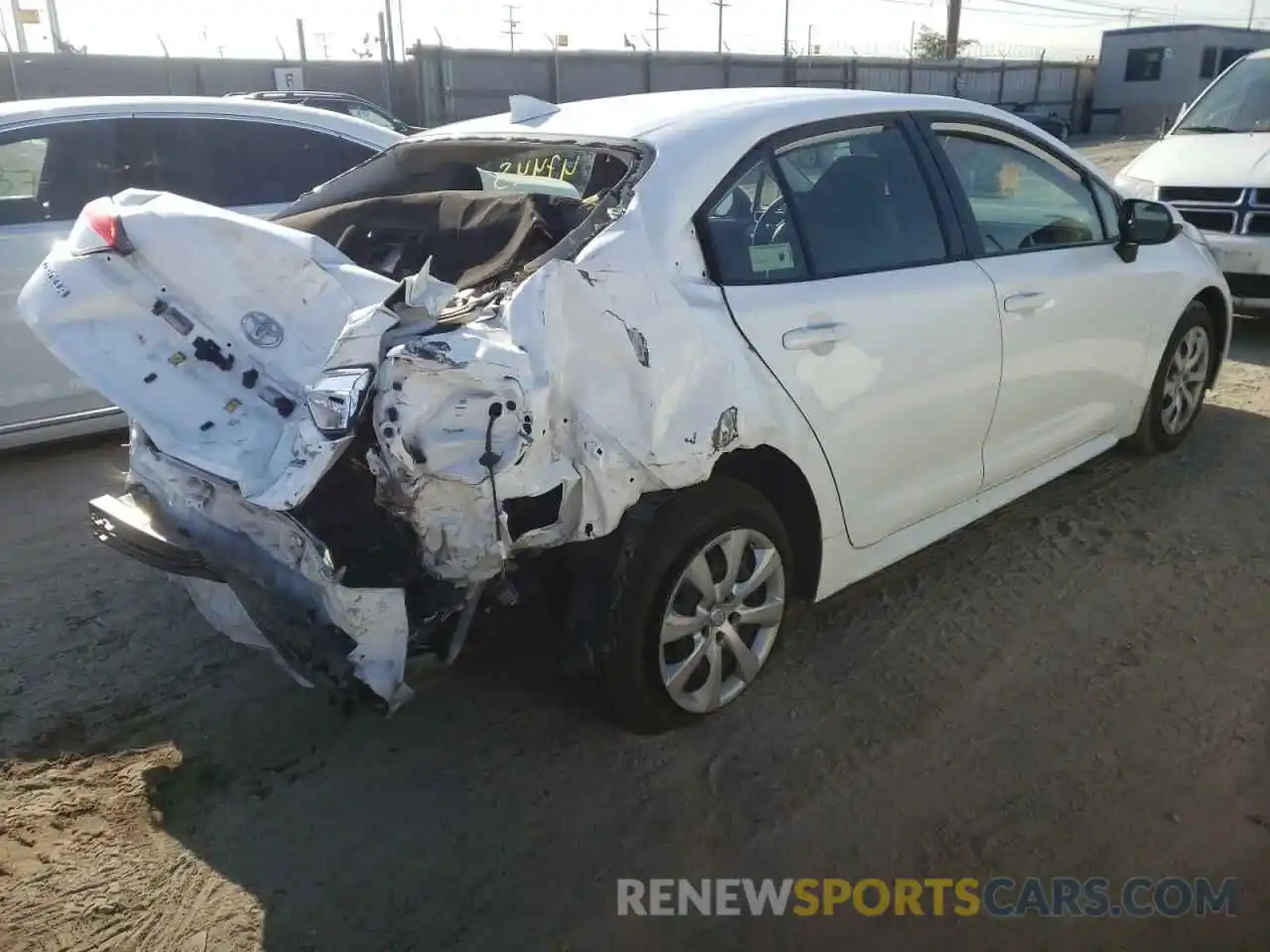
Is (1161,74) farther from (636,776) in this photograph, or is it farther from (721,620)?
(636,776)

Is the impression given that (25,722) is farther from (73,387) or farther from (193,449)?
(73,387)

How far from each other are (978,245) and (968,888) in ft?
7.28

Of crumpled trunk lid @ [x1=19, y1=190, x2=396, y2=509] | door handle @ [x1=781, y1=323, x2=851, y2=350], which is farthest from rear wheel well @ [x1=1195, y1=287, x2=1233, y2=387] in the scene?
crumpled trunk lid @ [x1=19, y1=190, x2=396, y2=509]

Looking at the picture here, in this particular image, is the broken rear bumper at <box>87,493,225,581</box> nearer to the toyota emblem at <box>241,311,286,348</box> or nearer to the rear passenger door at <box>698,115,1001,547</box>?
the toyota emblem at <box>241,311,286,348</box>

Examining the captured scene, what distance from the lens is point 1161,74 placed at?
34.9m

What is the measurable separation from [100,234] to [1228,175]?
23.3 ft

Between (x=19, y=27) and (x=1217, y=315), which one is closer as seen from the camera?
(x=1217, y=315)

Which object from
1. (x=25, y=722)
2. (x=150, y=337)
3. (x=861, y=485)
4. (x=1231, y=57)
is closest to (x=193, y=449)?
(x=150, y=337)

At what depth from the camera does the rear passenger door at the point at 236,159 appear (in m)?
5.46

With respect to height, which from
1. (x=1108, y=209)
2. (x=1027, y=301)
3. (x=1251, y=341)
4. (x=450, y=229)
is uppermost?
(x=450, y=229)

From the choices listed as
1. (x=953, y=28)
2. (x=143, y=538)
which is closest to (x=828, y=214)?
(x=143, y=538)

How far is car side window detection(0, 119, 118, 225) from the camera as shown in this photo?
5039 millimetres

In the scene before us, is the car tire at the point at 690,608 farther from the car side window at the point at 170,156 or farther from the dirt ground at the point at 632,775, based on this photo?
the car side window at the point at 170,156

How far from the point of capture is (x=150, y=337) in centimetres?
281
